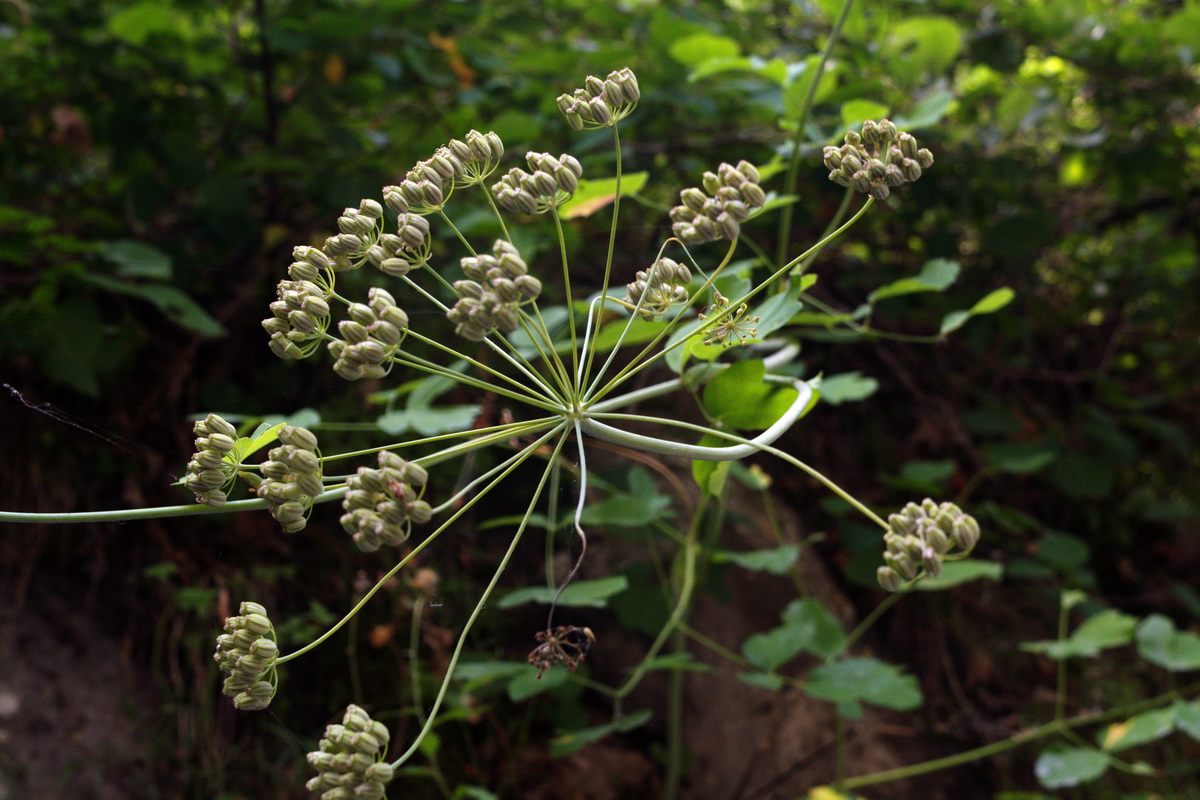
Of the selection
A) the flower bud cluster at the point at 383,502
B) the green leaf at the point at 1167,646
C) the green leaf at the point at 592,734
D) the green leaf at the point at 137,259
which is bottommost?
the green leaf at the point at 1167,646

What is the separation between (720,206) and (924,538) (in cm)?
39

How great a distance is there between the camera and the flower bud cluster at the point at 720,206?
800mm

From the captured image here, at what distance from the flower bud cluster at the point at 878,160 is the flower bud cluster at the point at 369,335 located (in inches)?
19.2

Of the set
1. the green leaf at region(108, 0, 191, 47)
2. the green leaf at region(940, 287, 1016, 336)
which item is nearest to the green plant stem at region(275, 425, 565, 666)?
the green leaf at region(940, 287, 1016, 336)

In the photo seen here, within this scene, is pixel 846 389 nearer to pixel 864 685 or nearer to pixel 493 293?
pixel 864 685

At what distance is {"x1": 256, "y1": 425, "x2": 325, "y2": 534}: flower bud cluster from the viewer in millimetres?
753

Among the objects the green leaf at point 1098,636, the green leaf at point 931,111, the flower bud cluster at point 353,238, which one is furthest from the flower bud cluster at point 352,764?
the green leaf at point 1098,636

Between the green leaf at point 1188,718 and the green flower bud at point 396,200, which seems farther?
the green leaf at point 1188,718

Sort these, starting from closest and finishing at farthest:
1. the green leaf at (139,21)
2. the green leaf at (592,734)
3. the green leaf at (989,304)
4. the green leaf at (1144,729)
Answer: the green leaf at (989,304) < the green leaf at (592,734) < the green leaf at (1144,729) < the green leaf at (139,21)

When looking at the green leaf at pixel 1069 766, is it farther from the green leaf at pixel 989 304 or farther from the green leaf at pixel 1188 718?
the green leaf at pixel 989 304

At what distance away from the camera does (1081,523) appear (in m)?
2.97

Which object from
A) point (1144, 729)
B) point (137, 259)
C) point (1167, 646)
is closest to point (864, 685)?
point (1144, 729)

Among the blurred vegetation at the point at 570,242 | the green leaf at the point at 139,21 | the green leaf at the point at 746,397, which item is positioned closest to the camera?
the green leaf at the point at 746,397

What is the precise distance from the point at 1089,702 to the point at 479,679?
2136mm
